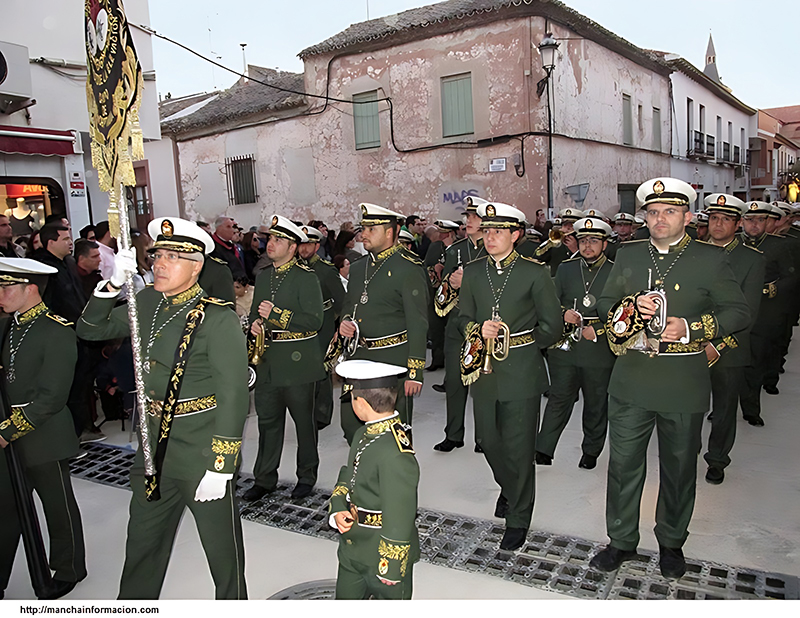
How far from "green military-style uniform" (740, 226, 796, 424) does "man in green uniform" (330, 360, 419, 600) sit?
5.20m

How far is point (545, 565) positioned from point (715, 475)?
6.56 ft

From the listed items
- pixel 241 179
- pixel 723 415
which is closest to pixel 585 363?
pixel 723 415

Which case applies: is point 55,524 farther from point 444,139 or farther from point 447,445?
point 444,139

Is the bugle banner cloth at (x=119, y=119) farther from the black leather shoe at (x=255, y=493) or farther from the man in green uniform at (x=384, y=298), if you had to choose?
the black leather shoe at (x=255, y=493)

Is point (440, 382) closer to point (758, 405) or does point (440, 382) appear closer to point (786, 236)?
point (758, 405)

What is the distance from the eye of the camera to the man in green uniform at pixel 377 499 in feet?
8.29

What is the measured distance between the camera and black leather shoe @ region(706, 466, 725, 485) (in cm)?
505

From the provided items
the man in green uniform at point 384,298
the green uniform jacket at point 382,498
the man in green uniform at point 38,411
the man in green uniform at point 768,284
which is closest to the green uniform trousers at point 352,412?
the man in green uniform at point 384,298

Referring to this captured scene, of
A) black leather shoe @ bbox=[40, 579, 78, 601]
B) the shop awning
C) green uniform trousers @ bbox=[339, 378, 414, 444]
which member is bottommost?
black leather shoe @ bbox=[40, 579, 78, 601]

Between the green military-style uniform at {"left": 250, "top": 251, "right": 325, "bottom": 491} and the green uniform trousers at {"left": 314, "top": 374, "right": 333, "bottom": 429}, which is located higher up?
the green military-style uniform at {"left": 250, "top": 251, "right": 325, "bottom": 491}

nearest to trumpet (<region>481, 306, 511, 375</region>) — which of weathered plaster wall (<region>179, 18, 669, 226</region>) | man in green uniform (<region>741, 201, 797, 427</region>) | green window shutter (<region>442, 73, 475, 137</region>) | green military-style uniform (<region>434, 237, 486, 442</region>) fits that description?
green military-style uniform (<region>434, 237, 486, 442</region>)

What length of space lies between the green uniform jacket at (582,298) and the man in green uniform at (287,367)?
6.87ft

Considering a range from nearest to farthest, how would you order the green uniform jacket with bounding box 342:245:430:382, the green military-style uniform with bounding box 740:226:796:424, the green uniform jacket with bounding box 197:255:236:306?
1. the green uniform jacket with bounding box 342:245:430:382
2. the green uniform jacket with bounding box 197:255:236:306
3. the green military-style uniform with bounding box 740:226:796:424

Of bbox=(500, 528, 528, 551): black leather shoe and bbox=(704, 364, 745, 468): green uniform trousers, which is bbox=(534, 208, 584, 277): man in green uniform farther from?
bbox=(500, 528, 528, 551): black leather shoe
